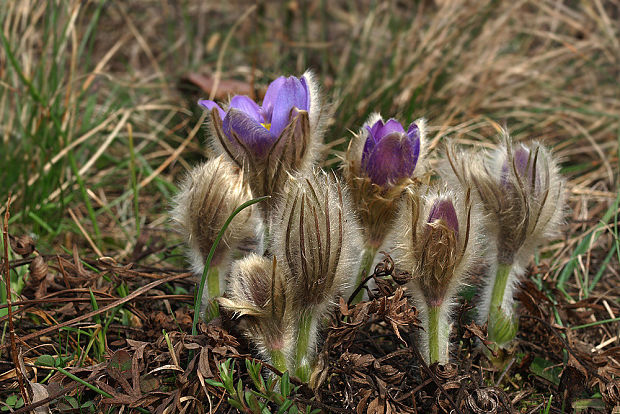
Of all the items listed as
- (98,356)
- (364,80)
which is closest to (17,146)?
(98,356)

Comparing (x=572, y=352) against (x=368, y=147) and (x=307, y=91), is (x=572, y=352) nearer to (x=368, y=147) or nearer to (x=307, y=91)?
(x=368, y=147)

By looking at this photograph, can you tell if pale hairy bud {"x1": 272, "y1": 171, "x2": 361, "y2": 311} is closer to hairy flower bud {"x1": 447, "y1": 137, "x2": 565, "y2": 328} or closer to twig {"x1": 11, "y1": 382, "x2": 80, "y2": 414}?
hairy flower bud {"x1": 447, "y1": 137, "x2": 565, "y2": 328}

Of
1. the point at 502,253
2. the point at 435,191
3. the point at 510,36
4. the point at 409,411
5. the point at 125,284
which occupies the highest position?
the point at 510,36

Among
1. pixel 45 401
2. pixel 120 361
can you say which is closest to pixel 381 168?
pixel 120 361

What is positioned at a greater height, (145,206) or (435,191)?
(435,191)

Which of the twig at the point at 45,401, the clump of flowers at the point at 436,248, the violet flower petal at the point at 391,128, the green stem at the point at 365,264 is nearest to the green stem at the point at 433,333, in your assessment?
the clump of flowers at the point at 436,248

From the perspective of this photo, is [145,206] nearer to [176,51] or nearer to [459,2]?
[176,51]

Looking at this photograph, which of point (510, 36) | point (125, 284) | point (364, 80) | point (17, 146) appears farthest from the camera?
point (510, 36)
